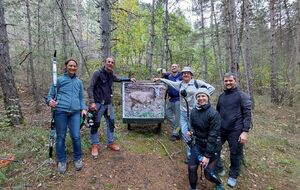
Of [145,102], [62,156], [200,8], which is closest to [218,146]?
[145,102]

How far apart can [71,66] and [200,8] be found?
19.0m

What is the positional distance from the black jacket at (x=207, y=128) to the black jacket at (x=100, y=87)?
2052mm

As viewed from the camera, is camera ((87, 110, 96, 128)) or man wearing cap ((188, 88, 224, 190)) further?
camera ((87, 110, 96, 128))

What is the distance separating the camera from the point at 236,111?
5984 millimetres

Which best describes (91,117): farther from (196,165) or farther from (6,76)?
(6,76)

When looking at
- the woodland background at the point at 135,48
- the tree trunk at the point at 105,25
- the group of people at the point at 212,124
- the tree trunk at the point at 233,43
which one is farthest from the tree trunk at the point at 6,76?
the tree trunk at the point at 233,43

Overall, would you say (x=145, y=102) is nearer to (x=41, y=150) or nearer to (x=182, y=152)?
(x=182, y=152)

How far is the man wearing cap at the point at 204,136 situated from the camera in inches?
208

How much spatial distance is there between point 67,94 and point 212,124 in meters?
2.79

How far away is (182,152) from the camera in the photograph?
7188 millimetres

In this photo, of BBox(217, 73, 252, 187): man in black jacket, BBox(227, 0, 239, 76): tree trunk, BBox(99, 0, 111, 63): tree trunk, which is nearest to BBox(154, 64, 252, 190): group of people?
BBox(217, 73, 252, 187): man in black jacket

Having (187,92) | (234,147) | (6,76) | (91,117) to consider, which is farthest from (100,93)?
(6,76)

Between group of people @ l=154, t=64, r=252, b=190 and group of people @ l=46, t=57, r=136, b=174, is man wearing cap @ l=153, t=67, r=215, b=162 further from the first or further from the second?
group of people @ l=46, t=57, r=136, b=174

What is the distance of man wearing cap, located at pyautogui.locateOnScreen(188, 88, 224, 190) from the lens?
528cm
